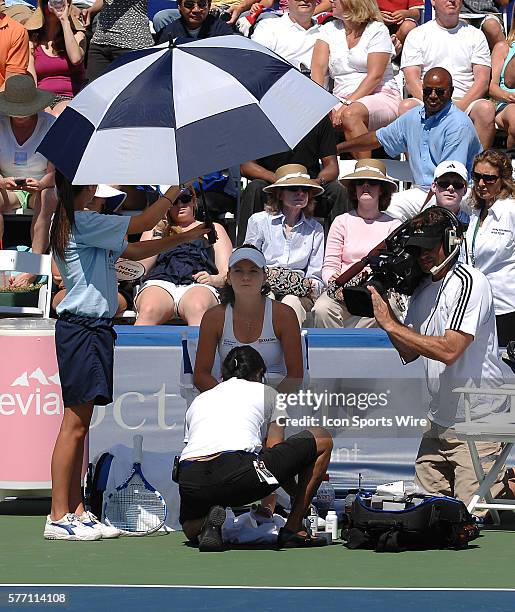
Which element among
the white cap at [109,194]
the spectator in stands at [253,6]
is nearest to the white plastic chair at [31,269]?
the white cap at [109,194]

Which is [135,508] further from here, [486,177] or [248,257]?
[486,177]

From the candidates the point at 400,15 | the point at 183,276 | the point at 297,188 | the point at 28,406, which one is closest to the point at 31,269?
the point at 183,276

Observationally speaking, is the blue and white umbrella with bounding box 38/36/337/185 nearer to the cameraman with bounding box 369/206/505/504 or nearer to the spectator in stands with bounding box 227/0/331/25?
the cameraman with bounding box 369/206/505/504

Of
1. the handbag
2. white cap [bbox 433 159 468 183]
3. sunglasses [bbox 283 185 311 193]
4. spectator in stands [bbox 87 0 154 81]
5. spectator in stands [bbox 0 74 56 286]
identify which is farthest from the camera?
spectator in stands [bbox 87 0 154 81]

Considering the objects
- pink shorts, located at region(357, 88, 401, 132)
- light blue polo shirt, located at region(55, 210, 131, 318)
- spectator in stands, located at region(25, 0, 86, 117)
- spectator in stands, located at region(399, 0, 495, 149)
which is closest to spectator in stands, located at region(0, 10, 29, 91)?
spectator in stands, located at region(25, 0, 86, 117)

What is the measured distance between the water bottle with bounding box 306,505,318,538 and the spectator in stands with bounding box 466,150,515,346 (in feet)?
7.56

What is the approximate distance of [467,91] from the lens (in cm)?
1079

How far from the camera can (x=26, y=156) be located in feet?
33.5

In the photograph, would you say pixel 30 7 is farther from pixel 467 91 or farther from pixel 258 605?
pixel 258 605

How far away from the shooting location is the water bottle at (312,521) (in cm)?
620

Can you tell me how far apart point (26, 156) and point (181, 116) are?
4.01 meters

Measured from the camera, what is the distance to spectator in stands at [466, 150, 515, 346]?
8234mm

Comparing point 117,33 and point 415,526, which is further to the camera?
point 117,33

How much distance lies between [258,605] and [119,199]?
2619 mm
